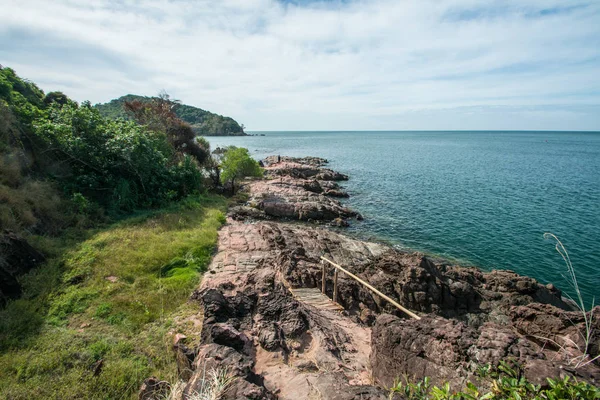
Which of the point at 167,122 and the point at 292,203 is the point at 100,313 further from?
the point at 167,122

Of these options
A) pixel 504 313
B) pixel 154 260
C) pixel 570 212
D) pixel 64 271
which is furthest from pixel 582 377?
pixel 570 212

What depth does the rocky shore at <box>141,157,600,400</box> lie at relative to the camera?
18.4 feet

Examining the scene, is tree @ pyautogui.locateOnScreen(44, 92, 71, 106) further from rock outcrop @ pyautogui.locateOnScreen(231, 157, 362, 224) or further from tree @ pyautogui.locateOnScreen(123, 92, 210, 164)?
rock outcrop @ pyautogui.locateOnScreen(231, 157, 362, 224)

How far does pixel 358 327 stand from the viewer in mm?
10492

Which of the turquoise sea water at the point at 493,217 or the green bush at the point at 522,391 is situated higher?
the green bush at the point at 522,391

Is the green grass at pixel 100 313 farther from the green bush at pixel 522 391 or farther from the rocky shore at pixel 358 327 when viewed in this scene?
the green bush at pixel 522 391

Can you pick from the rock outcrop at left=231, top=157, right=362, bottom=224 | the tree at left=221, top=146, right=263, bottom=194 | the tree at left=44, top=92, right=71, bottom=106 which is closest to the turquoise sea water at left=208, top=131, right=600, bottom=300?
the rock outcrop at left=231, top=157, right=362, bottom=224

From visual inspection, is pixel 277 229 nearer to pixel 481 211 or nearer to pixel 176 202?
pixel 176 202

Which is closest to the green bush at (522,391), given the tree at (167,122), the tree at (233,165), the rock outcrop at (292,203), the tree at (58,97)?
the rock outcrop at (292,203)

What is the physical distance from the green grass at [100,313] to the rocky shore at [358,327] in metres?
1.12

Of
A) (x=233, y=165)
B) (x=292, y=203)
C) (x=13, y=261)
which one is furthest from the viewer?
(x=233, y=165)

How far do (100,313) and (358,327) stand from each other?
8.89m

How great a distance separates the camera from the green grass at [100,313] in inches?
297

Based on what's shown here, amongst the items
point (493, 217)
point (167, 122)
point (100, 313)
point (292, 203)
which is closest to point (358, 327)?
point (100, 313)
